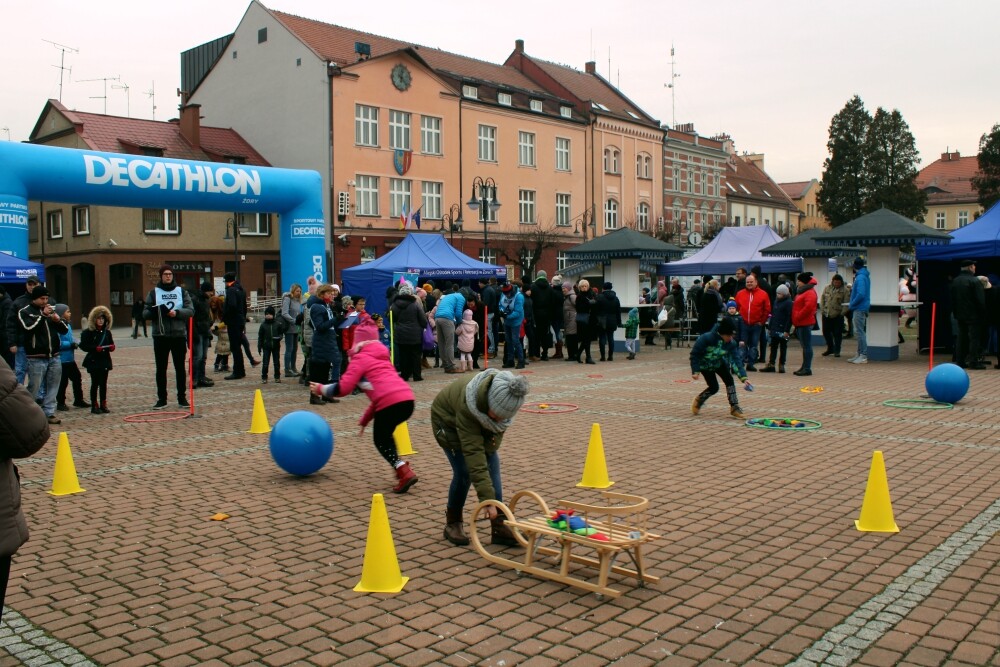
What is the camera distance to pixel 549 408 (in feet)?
40.6

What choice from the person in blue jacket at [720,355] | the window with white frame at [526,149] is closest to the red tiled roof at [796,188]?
the window with white frame at [526,149]

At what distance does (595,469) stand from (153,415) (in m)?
7.56

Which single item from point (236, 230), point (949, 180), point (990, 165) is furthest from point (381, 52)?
point (949, 180)

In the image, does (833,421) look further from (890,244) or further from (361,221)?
(361,221)

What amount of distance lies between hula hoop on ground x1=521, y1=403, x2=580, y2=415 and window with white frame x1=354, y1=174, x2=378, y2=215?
2972 cm

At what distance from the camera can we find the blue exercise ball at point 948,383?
39.0 feet

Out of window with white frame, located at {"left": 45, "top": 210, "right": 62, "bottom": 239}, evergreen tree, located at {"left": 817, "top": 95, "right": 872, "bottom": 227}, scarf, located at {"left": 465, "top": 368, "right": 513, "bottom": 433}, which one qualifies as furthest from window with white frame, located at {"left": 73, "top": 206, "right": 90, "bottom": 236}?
evergreen tree, located at {"left": 817, "top": 95, "right": 872, "bottom": 227}

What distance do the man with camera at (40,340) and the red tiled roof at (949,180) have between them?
9252 cm

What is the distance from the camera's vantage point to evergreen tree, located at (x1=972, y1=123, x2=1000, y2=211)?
207ft

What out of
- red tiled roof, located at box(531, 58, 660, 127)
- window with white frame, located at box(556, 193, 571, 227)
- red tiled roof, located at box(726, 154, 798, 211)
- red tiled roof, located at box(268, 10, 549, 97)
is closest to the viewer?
red tiled roof, located at box(268, 10, 549, 97)

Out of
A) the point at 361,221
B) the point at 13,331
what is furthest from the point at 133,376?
the point at 361,221

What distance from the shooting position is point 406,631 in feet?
15.1

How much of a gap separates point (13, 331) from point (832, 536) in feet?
34.5

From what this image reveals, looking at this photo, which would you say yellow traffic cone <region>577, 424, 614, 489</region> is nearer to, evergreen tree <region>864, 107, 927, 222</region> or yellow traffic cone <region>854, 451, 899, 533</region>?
yellow traffic cone <region>854, 451, 899, 533</region>
